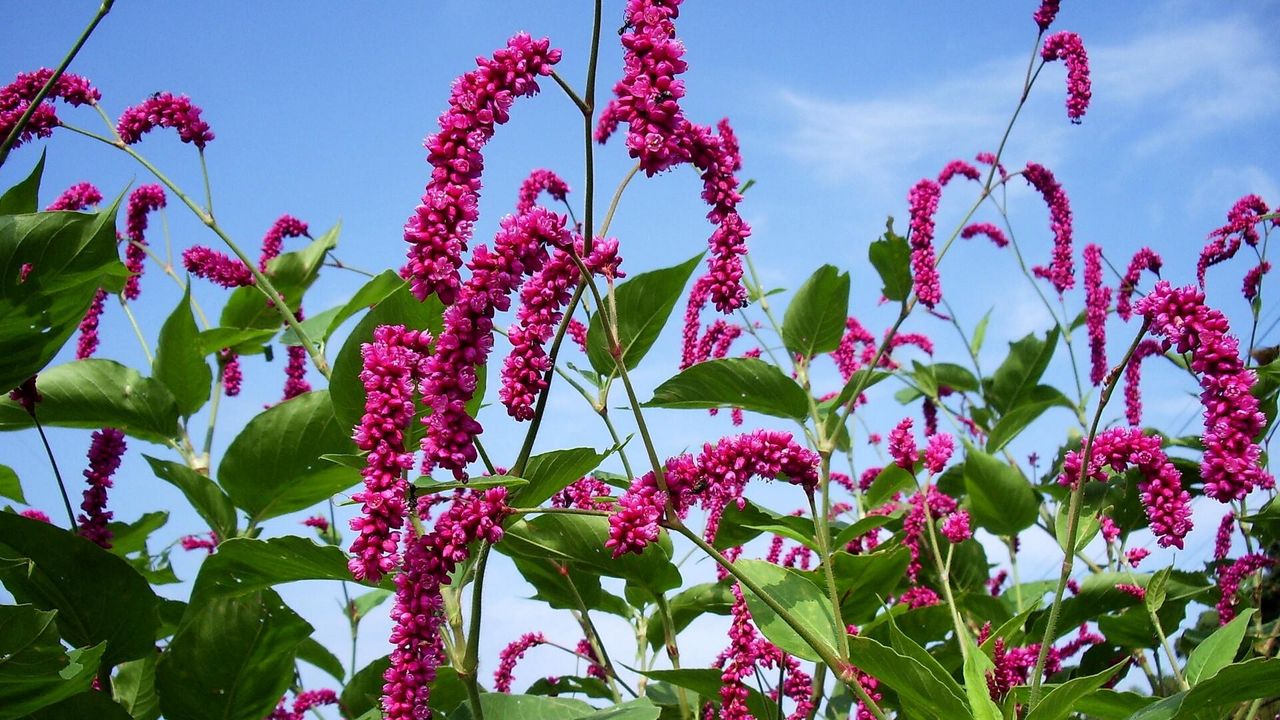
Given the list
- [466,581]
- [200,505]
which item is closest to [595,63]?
[466,581]

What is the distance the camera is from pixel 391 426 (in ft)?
4.40

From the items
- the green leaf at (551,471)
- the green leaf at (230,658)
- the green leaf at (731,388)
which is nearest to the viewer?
the green leaf at (551,471)

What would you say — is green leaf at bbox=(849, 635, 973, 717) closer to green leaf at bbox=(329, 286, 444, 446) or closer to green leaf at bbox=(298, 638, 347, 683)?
green leaf at bbox=(329, 286, 444, 446)

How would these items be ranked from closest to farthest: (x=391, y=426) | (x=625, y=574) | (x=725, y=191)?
(x=391, y=426) → (x=725, y=191) → (x=625, y=574)

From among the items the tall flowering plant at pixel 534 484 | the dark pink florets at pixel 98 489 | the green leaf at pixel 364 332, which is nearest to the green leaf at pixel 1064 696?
the tall flowering plant at pixel 534 484

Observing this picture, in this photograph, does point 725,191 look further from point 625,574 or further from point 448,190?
point 625,574

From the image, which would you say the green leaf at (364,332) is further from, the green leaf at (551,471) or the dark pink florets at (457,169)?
the dark pink florets at (457,169)

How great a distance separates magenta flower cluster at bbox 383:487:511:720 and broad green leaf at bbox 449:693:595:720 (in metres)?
0.56

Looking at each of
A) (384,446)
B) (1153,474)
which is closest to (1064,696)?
(1153,474)

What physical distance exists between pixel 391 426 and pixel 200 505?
1.58 m

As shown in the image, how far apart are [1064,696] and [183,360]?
2.38 m

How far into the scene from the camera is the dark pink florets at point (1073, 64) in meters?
3.74

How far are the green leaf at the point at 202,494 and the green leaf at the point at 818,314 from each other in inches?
72.6

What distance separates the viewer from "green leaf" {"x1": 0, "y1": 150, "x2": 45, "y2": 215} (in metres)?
2.38
